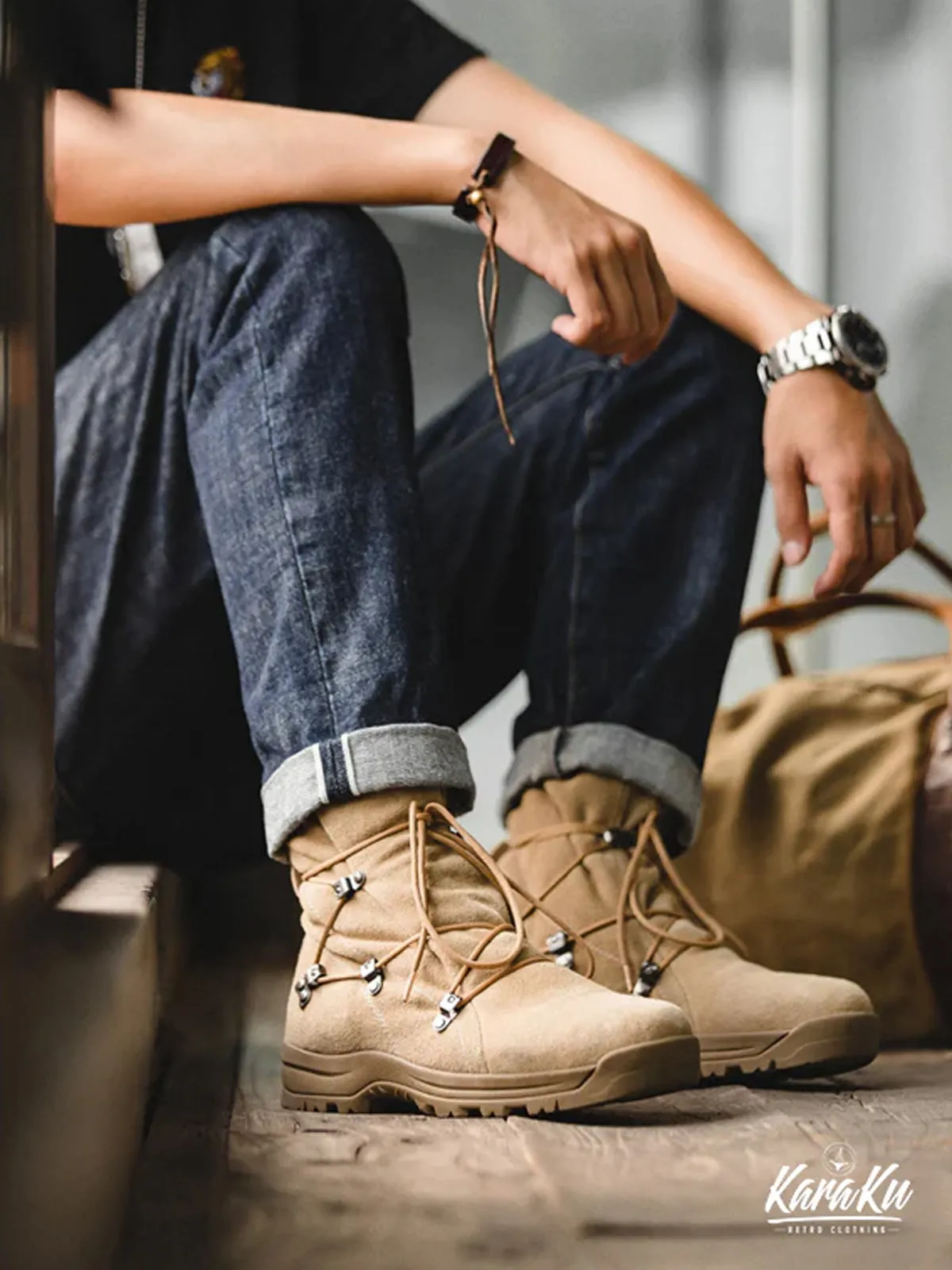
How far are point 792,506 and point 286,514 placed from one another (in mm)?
227

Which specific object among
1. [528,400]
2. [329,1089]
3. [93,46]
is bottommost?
[329,1089]

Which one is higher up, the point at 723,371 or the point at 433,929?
the point at 723,371

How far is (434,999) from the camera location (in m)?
0.42

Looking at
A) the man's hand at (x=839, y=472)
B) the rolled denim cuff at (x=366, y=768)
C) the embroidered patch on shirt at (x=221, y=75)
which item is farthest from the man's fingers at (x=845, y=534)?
the embroidered patch on shirt at (x=221, y=75)

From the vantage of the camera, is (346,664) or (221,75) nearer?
(346,664)

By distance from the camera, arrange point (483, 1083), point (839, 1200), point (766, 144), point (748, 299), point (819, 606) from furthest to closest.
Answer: point (766, 144)
point (819, 606)
point (748, 299)
point (483, 1083)
point (839, 1200)

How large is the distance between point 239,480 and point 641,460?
0.68 feet

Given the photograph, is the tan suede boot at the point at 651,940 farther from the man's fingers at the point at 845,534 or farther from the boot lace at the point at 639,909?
the man's fingers at the point at 845,534

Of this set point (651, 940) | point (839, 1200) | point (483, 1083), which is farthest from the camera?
point (651, 940)

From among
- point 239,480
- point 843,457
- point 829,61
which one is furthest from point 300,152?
point 829,61

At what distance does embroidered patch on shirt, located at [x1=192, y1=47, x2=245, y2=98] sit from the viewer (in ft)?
1.90

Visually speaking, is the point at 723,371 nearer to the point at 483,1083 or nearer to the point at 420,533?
the point at 420,533

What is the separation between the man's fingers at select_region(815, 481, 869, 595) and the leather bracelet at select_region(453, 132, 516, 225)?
0.60 ft


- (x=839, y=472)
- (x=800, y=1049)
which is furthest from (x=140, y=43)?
(x=800, y=1049)
